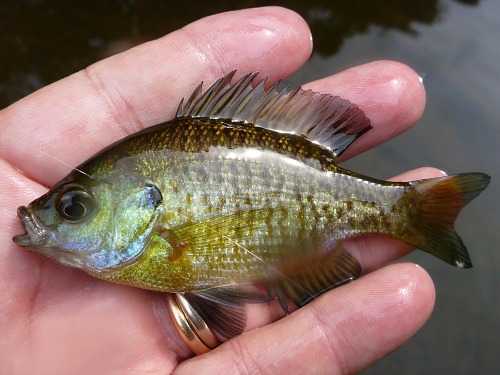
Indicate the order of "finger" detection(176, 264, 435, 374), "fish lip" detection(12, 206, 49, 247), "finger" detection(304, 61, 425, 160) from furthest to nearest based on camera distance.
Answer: "finger" detection(304, 61, 425, 160) → "finger" detection(176, 264, 435, 374) → "fish lip" detection(12, 206, 49, 247)

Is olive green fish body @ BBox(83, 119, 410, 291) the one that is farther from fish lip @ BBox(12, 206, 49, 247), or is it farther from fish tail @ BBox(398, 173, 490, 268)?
fish lip @ BBox(12, 206, 49, 247)

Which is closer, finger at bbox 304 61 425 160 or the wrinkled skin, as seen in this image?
the wrinkled skin

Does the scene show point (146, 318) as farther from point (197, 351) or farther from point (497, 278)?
point (497, 278)

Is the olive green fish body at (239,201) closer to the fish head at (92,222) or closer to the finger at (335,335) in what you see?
the fish head at (92,222)

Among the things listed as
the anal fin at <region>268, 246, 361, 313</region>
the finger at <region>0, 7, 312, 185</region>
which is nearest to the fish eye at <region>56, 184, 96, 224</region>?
the finger at <region>0, 7, 312, 185</region>

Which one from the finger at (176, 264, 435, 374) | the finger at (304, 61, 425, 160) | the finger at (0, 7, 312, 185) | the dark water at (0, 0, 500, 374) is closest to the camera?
the finger at (176, 264, 435, 374)

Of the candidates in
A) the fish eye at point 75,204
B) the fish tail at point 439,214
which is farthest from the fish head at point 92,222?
the fish tail at point 439,214

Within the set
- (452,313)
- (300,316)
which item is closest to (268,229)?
(300,316)
